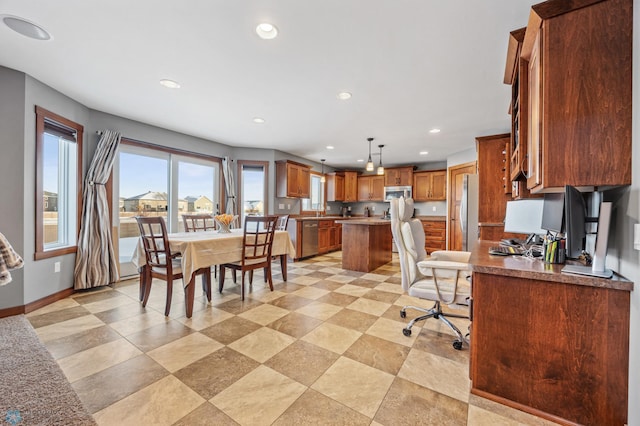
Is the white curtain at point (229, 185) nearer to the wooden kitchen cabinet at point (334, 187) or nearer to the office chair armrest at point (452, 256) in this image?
the wooden kitchen cabinet at point (334, 187)

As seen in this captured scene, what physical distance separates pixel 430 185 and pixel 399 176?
87 cm

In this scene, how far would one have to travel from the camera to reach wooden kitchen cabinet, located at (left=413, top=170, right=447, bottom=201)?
22.0ft

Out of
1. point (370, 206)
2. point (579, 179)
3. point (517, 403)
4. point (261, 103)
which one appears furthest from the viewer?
point (370, 206)

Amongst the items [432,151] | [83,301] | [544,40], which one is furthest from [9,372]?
[432,151]

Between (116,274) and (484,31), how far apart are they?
16.5 ft

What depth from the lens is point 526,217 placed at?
234cm

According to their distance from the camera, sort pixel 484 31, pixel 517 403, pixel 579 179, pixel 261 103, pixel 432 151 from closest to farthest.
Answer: pixel 579 179 → pixel 517 403 → pixel 484 31 → pixel 261 103 → pixel 432 151

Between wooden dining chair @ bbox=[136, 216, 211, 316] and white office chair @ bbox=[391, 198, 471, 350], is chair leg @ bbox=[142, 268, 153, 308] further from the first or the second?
white office chair @ bbox=[391, 198, 471, 350]

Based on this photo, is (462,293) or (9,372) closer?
(9,372)

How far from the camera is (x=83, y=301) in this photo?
307 centimetres

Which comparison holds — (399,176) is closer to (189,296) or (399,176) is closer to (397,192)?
(397,192)

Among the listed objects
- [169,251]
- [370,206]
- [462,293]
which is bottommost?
[462,293]

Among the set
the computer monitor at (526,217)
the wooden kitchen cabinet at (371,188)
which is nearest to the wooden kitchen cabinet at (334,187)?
the wooden kitchen cabinet at (371,188)

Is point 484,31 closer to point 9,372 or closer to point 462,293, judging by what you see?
point 462,293
